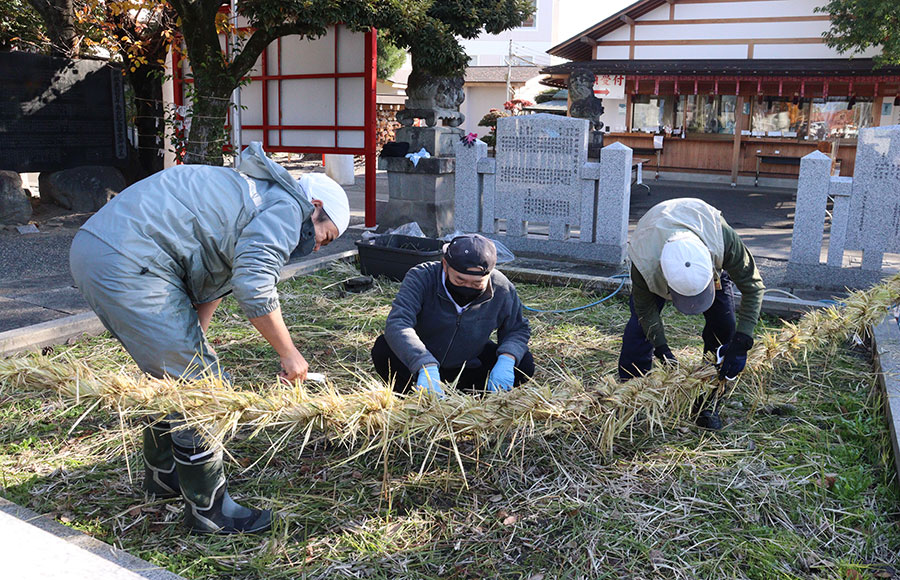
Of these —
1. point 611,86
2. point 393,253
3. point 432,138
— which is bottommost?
point 393,253

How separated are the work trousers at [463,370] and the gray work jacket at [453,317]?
0.22ft

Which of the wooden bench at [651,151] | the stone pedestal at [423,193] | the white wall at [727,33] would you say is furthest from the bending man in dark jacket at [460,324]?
the wooden bench at [651,151]

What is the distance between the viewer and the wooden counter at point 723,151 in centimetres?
1819

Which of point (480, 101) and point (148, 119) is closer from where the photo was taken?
point (148, 119)

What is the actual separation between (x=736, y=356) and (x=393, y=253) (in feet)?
12.5

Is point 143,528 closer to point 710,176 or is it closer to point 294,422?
point 294,422

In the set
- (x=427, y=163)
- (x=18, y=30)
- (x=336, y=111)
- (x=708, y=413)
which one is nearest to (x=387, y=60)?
(x=18, y=30)

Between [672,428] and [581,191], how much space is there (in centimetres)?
494

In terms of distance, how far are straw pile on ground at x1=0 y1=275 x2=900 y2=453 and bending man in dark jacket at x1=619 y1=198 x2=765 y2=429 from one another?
28cm

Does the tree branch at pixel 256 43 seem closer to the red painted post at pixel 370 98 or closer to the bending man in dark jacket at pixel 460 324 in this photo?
the red painted post at pixel 370 98

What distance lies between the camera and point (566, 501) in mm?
2916

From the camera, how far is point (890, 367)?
3.98m

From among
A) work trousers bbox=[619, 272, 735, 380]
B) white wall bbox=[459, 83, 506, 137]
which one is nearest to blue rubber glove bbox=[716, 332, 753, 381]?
work trousers bbox=[619, 272, 735, 380]

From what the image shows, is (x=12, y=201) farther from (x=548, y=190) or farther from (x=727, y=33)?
(x=727, y=33)
